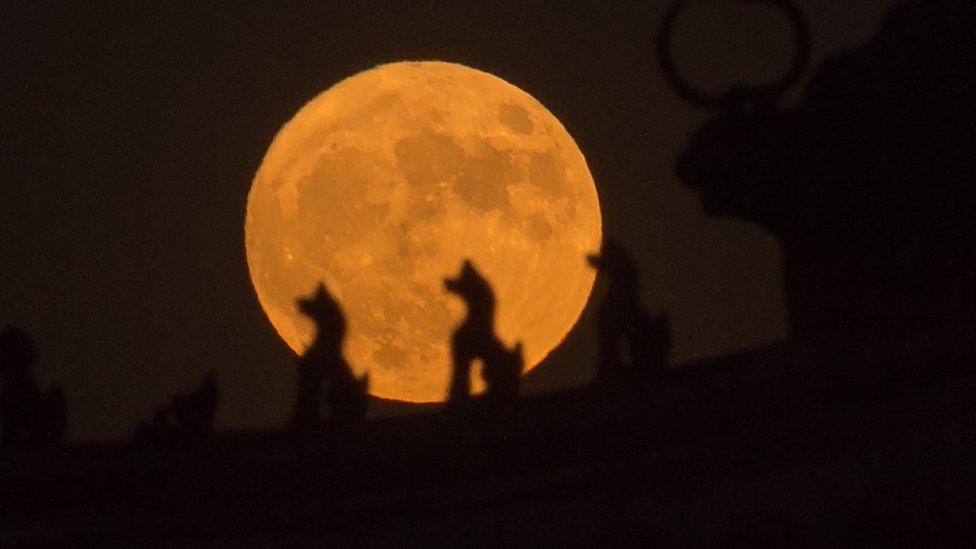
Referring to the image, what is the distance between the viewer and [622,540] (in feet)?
29.1

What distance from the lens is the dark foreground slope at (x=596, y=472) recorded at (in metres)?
8.23

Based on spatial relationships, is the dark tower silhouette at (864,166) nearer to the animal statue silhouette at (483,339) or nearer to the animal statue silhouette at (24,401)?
the animal statue silhouette at (483,339)

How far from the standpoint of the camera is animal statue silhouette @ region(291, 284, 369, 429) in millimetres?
10148

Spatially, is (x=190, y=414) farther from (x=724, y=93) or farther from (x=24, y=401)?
(x=724, y=93)

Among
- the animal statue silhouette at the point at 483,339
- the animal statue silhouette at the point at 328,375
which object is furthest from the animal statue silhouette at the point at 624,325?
the animal statue silhouette at the point at 328,375

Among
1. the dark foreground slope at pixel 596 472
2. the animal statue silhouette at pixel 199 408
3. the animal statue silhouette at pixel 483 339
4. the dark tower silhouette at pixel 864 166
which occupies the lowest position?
the dark foreground slope at pixel 596 472

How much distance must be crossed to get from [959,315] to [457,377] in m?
3.44

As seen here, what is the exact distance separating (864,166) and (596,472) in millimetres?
2933

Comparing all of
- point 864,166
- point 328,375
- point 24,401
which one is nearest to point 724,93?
point 864,166

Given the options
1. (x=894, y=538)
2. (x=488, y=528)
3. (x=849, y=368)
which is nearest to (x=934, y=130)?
(x=849, y=368)

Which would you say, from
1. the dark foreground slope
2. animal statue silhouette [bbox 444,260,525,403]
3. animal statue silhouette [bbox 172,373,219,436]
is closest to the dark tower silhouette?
the dark foreground slope

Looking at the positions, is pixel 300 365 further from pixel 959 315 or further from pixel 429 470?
pixel 959 315

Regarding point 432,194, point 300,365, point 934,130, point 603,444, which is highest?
point 432,194

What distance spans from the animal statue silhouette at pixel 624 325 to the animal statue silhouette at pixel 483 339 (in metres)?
0.61
